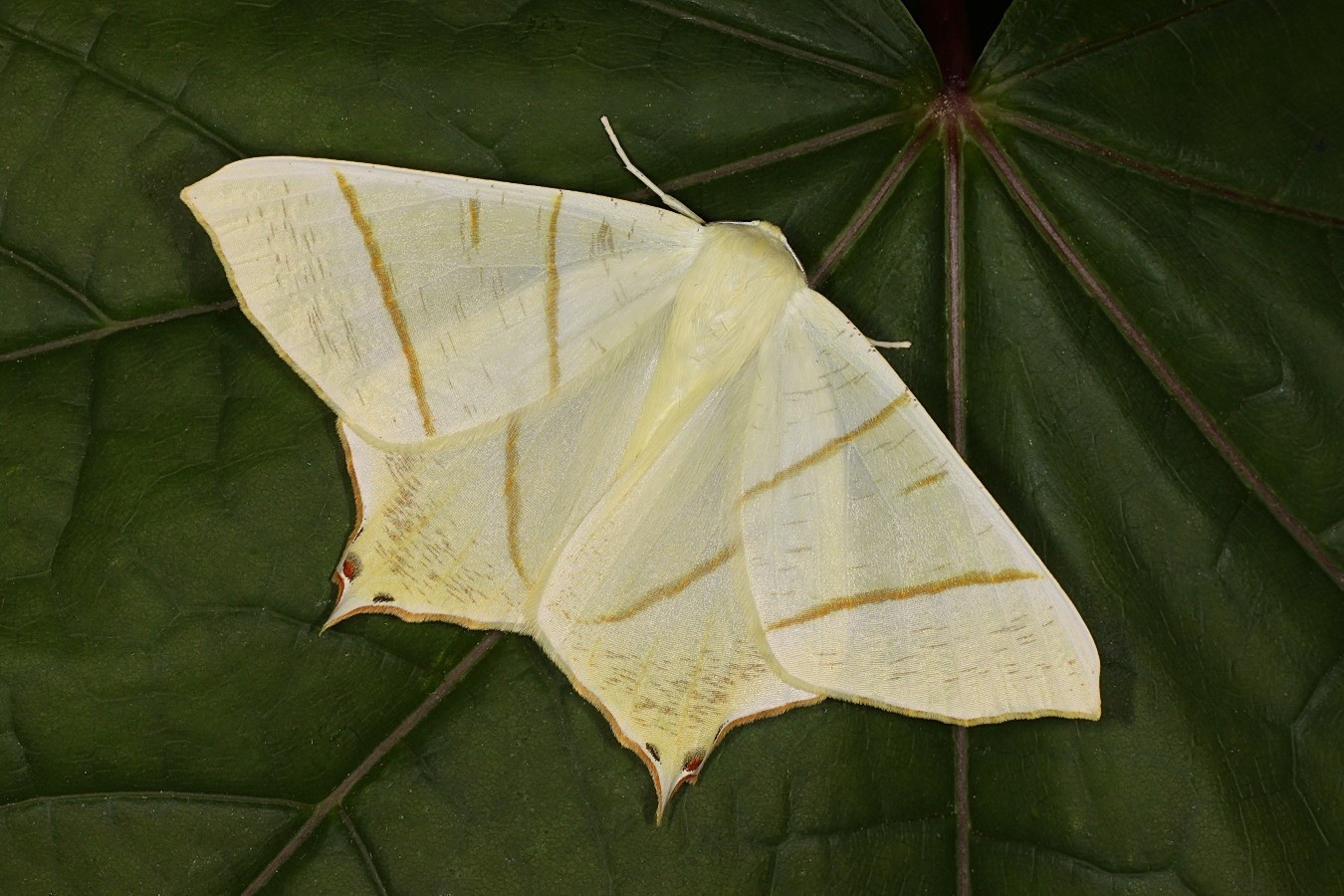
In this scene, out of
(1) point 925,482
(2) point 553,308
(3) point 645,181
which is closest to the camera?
(1) point 925,482

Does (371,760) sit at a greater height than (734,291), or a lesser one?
lesser

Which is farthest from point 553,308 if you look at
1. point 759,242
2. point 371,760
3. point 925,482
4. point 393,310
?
point 371,760

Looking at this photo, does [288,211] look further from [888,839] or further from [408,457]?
[888,839]

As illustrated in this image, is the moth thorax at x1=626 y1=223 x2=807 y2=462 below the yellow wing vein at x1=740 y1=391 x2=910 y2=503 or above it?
above

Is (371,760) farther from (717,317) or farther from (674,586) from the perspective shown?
(717,317)

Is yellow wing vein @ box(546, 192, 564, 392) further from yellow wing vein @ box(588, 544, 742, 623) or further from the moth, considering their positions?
yellow wing vein @ box(588, 544, 742, 623)

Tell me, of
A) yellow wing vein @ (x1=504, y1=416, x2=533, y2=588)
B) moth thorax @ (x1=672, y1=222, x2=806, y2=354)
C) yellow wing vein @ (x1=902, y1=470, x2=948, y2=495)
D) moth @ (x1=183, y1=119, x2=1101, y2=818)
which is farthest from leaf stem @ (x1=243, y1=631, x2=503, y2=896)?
yellow wing vein @ (x1=902, y1=470, x2=948, y2=495)

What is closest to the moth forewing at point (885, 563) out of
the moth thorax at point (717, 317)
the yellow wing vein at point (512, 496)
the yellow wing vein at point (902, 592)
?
the yellow wing vein at point (902, 592)
